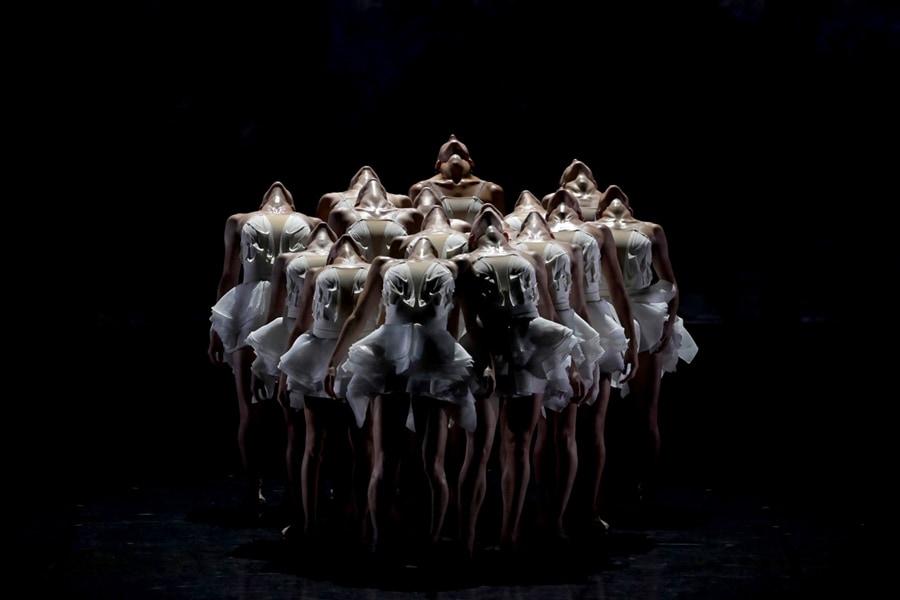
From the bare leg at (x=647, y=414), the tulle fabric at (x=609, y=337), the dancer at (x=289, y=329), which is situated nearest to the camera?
the dancer at (x=289, y=329)

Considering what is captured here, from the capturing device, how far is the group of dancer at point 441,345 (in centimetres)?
721

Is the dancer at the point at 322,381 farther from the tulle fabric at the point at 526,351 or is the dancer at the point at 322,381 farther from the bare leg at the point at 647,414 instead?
the bare leg at the point at 647,414

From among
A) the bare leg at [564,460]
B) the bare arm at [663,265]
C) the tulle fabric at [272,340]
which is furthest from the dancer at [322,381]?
the bare arm at [663,265]

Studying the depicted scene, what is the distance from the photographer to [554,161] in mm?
13086

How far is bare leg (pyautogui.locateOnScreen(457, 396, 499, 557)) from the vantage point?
7.37 metres

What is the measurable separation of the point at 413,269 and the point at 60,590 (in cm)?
211

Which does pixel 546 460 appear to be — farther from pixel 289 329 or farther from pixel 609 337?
pixel 289 329

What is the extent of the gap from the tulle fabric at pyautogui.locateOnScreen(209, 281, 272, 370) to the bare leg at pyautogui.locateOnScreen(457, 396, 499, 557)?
1764mm

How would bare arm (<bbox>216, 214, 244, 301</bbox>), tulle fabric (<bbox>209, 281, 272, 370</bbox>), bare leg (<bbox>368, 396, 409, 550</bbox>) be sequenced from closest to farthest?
bare leg (<bbox>368, 396, 409, 550</bbox>) < tulle fabric (<bbox>209, 281, 272, 370</bbox>) < bare arm (<bbox>216, 214, 244, 301</bbox>)

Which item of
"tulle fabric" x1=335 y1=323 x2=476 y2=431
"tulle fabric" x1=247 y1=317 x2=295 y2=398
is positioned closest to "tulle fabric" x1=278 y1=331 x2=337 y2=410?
"tulle fabric" x1=335 y1=323 x2=476 y2=431

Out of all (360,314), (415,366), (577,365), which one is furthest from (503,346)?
(360,314)

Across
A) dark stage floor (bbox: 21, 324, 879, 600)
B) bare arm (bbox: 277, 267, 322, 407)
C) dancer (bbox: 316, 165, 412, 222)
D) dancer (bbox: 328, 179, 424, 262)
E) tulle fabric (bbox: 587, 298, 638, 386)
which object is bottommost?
dark stage floor (bbox: 21, 324, 879, 600)

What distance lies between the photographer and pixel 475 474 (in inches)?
291

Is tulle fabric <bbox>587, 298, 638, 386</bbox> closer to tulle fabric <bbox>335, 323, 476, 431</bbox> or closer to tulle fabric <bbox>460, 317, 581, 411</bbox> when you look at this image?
tulle fabric <bbox>460, 317, 581, 411</bbox>
